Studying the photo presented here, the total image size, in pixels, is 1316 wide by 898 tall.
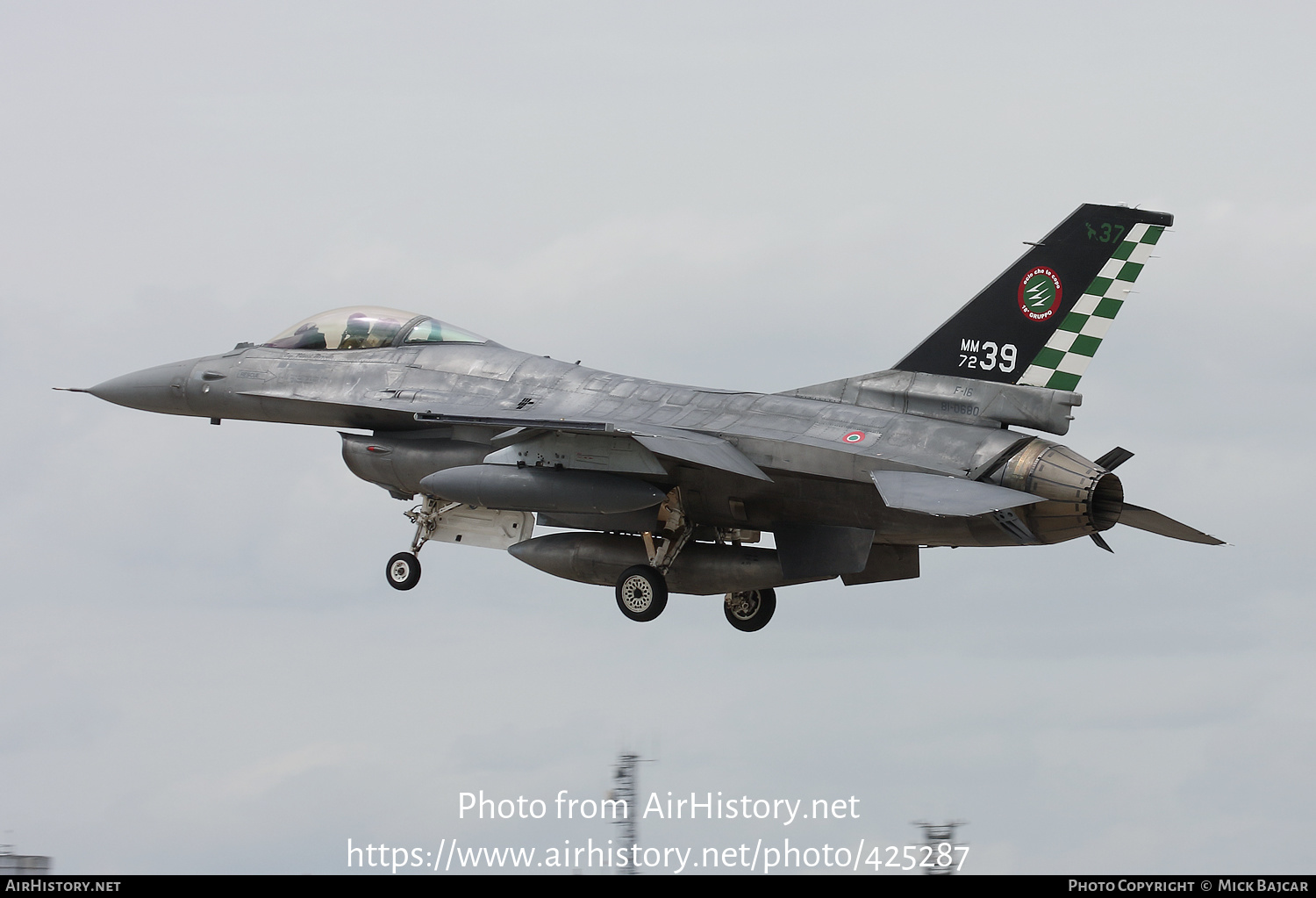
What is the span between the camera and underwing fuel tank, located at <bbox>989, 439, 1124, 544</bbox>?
2109 centimetres

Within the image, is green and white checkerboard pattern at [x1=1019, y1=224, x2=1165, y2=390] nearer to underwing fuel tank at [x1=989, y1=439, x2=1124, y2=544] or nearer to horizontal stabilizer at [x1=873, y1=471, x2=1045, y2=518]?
underwing fuel tank at [x1=989, y1=439, x2=1124, y2=544]

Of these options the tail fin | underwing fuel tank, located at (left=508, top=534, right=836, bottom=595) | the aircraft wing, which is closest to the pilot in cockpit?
the aircraft wing

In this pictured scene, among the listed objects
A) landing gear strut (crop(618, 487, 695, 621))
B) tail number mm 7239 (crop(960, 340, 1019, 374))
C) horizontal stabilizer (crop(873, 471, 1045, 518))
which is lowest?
horizontal stabilizer (crop(873, 471, 1045, 518))

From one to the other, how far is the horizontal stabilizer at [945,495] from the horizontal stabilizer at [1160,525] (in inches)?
65.3

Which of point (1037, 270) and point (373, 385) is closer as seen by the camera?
point (1037, 270)

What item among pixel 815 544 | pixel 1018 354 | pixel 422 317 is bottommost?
pixel 815 544

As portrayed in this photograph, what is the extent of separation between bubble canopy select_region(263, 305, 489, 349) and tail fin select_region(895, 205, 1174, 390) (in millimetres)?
7597

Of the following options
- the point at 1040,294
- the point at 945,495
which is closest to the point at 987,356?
the point at 1040,294

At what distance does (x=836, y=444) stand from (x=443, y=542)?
646 centimetres
